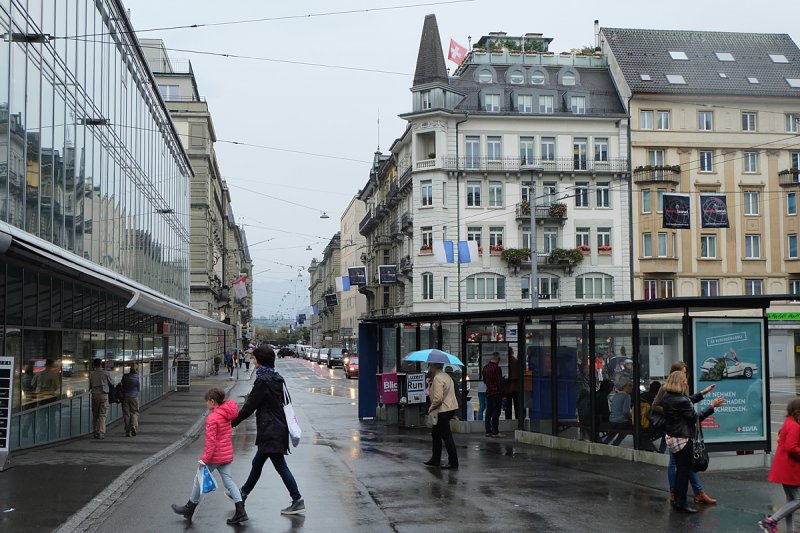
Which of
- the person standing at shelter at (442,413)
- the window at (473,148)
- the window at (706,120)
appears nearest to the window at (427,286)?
the window at (473,148)

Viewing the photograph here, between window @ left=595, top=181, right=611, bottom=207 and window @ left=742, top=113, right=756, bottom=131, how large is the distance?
30.3ft

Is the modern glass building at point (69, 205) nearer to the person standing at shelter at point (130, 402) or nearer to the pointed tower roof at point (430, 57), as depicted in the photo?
the person standing at shelter at point (130, 402)

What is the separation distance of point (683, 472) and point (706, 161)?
51692 millimetres

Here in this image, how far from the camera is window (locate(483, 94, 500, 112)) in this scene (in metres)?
61.1

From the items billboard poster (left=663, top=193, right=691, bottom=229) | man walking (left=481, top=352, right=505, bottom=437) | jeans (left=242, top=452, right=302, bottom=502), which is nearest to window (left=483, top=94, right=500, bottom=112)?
billboard poster (left=663, top=193, right=691, bottom=229)

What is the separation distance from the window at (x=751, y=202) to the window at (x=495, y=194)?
51.1 feet

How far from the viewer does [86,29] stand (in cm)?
2209

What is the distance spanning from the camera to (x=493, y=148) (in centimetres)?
6069

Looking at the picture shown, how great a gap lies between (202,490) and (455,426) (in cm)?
1149

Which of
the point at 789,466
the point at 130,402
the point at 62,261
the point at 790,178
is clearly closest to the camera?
the point at 789,466

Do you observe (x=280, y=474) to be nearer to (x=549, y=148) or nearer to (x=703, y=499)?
(x=703, y=499)

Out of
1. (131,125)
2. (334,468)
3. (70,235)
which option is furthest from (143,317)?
(334,468)

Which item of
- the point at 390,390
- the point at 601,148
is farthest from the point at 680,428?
the point at 601,148

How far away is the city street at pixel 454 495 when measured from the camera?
9828 mm
